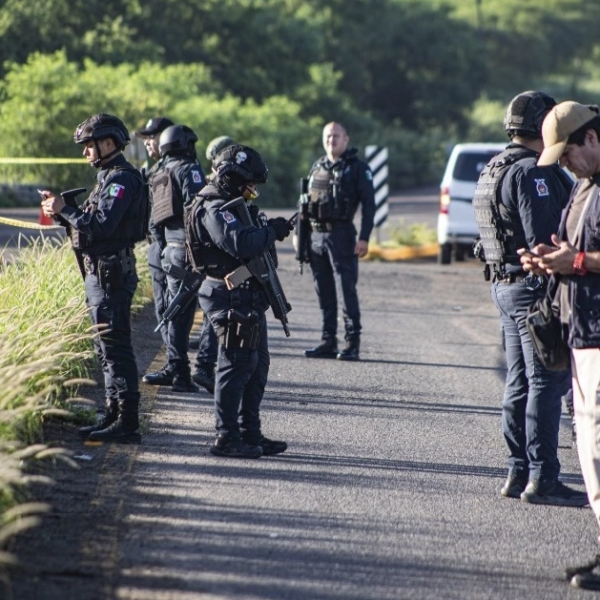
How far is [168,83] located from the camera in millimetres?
31016

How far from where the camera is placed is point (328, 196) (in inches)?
443

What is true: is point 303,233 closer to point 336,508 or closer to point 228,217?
point 228,217

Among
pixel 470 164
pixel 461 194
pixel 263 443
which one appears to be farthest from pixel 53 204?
pixel 470 164

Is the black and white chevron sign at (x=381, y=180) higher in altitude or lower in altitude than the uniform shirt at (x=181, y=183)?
lower

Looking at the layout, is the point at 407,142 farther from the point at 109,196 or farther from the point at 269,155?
the point at 109,196

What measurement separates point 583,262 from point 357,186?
5884mm

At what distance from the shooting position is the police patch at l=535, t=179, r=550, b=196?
663 centimetres

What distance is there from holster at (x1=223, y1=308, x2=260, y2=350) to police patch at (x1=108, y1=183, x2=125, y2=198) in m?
0.96

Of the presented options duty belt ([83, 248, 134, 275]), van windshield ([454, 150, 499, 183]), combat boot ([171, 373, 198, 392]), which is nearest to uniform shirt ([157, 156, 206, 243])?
combat boot ([171, 373, 198, 392])

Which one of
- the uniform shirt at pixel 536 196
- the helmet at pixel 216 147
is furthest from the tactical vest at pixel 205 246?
the helmet at pixel 216 147

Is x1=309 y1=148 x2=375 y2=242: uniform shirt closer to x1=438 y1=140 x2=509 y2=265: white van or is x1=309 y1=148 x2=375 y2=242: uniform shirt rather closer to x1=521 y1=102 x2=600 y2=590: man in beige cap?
x1=521 y1=102 x2=600 y2=590: man in beige cap

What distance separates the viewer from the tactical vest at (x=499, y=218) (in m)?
6.83

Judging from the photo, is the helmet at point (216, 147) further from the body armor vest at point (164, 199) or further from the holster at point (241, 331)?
the holster at point (241, 331)

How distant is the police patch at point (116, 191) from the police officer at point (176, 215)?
73.3 inches
